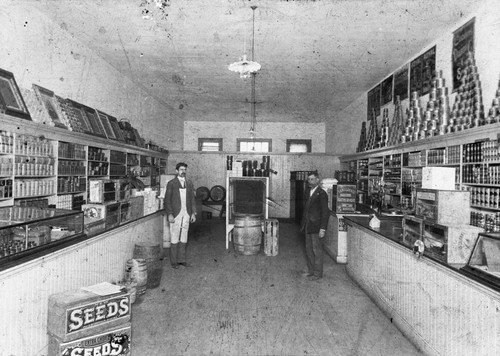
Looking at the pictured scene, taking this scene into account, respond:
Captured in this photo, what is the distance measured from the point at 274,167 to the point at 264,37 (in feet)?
24.7

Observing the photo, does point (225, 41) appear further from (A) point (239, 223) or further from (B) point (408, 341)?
(B) point (408, 341)

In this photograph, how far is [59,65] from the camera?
5.27 m

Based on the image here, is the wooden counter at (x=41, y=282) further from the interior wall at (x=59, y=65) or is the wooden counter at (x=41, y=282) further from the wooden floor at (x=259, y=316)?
the interior wall at (x=59, y=65)

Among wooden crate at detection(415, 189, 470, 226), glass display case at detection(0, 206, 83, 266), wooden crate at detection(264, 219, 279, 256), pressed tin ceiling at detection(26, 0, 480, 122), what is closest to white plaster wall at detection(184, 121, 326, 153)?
pressed tin ceiling at detection(26, 0, 480, 122)

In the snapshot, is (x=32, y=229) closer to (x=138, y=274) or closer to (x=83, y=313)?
(x=83, y=313)

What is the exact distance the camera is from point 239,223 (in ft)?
22.4

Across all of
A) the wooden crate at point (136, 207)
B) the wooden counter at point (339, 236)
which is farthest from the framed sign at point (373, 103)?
the wooden crate at point (136, 207)

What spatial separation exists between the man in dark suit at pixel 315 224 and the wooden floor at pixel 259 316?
236 mm

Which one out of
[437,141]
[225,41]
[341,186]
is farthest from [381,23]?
[341,186]

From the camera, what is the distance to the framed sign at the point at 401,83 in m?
6.56

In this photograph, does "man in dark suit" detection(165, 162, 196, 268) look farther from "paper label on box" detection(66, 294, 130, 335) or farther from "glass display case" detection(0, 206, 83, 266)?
"paper label on box" detection(66, 294, 130, 335)

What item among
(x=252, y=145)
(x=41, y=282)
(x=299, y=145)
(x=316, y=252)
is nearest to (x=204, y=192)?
(x=252, y=145)

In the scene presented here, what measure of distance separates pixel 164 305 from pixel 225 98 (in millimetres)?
6673

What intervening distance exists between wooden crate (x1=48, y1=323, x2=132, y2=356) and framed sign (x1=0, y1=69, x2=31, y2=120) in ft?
9.22
